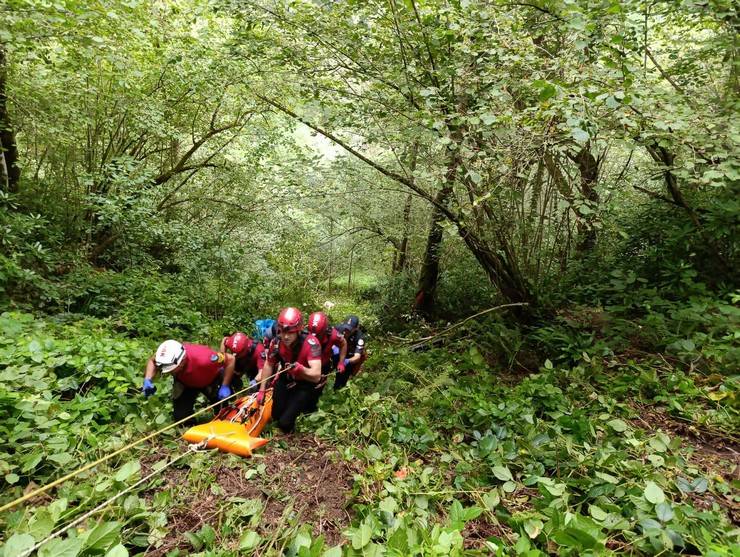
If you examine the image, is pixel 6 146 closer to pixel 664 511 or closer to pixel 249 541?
pixel 249 541

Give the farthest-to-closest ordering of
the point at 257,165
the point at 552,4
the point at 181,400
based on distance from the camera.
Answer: the point at 257,165
the point at 181,400
the point at 552,4

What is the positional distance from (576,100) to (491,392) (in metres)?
3.23

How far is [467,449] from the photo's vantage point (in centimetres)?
369

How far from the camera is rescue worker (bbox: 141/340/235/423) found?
13.3ft

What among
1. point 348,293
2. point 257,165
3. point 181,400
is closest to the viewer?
point 181,400

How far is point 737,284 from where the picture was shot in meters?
5.51

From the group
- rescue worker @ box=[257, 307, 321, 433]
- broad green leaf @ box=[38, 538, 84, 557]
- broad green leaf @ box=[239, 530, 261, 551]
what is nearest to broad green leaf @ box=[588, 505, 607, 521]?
broad green leaf @ box=[239, 530, 261, 551]

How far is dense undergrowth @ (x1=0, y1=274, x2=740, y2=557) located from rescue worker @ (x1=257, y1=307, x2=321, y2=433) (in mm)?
273

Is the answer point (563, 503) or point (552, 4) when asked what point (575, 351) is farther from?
point (552, 4)

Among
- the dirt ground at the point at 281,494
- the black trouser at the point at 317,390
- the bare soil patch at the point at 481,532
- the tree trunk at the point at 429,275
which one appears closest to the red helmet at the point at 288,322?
the black trouser at the point at 317,390

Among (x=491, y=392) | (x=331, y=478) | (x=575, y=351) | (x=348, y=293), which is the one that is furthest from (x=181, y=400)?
(x=348, y=293)

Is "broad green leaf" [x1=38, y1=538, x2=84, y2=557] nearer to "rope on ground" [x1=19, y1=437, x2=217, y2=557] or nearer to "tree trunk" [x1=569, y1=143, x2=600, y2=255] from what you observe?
"rope on ground" [x1=19, y1=437, x2=217, y2=557]

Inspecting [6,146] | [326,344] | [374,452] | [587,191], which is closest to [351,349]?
[326,344]

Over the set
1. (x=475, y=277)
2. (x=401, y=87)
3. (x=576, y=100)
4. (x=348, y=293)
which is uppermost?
(x=401, y=87)
